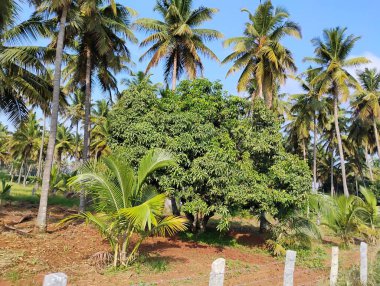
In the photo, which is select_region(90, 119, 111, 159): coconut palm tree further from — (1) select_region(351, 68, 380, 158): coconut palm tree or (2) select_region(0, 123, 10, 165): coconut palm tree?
(1) select_region(351, 68, 380, 158): coconut palm tree

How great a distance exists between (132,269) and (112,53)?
1163 centimetres

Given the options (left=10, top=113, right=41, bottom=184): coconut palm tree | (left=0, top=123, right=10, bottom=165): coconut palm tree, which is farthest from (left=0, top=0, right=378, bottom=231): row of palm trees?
(left=0, top=123, right=10, bottom=165): coconut palm tree

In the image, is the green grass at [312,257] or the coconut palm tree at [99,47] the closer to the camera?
the green grass at [312,257]

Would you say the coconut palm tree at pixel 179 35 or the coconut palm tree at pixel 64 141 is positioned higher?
the coconut palm tree at pixel 179 35

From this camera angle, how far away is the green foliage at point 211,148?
479 inches

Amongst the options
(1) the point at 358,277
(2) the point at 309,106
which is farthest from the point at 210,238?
(2) the point at 309,106

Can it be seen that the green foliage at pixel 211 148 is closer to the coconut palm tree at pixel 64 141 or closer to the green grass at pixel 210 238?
the green grass at pixel 210 238

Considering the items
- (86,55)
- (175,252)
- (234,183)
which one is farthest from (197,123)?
(86,55)

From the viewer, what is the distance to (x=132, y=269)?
9492mm

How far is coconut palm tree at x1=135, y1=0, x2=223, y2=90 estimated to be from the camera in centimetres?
2131

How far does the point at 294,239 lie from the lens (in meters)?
13.7

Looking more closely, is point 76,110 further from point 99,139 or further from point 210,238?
point 210,238

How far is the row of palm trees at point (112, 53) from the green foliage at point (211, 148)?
3173mm

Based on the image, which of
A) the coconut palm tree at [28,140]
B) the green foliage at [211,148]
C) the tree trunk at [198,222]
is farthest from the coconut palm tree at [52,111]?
the coconut palm tree at [28,140]
